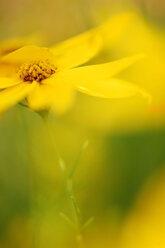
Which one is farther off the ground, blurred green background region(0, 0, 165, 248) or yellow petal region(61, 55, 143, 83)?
yellow petal region(61, 55, 143, 83)

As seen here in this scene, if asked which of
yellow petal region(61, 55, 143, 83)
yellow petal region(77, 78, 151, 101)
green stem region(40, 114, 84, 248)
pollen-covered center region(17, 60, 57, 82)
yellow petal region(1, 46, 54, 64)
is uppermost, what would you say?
yellow petal region(1, 46, 54, 64)

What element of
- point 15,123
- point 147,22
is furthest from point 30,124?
point 147,22

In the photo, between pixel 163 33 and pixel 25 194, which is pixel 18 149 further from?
pixel 163 33
